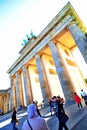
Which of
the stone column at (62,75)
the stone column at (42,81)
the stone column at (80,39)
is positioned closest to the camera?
the stone column at (80,39)

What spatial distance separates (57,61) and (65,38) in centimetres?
539

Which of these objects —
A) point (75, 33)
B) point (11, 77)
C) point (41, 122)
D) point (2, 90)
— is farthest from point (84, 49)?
point (2, 90)

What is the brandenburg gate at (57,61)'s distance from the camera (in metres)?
14.6

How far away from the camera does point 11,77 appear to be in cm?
3016

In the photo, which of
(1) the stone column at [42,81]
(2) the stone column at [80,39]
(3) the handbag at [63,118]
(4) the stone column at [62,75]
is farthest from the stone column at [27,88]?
(3) the handbag at [63,118]

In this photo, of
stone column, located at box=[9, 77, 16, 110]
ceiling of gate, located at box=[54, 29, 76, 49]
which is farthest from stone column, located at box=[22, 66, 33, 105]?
ceiling of gate, located at box=[54, 29, 76, 49]

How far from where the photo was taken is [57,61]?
645 inches

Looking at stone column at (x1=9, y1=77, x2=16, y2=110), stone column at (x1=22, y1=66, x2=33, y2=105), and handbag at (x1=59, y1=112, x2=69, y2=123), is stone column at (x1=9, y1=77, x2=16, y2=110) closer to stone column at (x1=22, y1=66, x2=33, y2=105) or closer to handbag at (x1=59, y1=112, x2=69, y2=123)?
stone column at (x1=22, y1=66, x2=33, y2=105)

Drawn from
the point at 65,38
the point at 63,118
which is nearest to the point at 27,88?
the point at 65,38

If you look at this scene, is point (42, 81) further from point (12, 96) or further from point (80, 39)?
point (12, 96)

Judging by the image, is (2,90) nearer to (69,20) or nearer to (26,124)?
(69,20)

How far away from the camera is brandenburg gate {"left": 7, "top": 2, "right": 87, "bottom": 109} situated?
14.6 m

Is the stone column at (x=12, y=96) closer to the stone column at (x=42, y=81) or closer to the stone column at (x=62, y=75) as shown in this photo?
the stone column at (x=42, y=81)

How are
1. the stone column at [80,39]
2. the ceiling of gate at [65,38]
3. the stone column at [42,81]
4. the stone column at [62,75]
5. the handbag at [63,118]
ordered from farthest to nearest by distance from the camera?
the stone column at [42,81] → the ceiling of gate at [65,38] → the stone column at [62,75] → the stone column at [80,39] → the handbag at [63,118]
